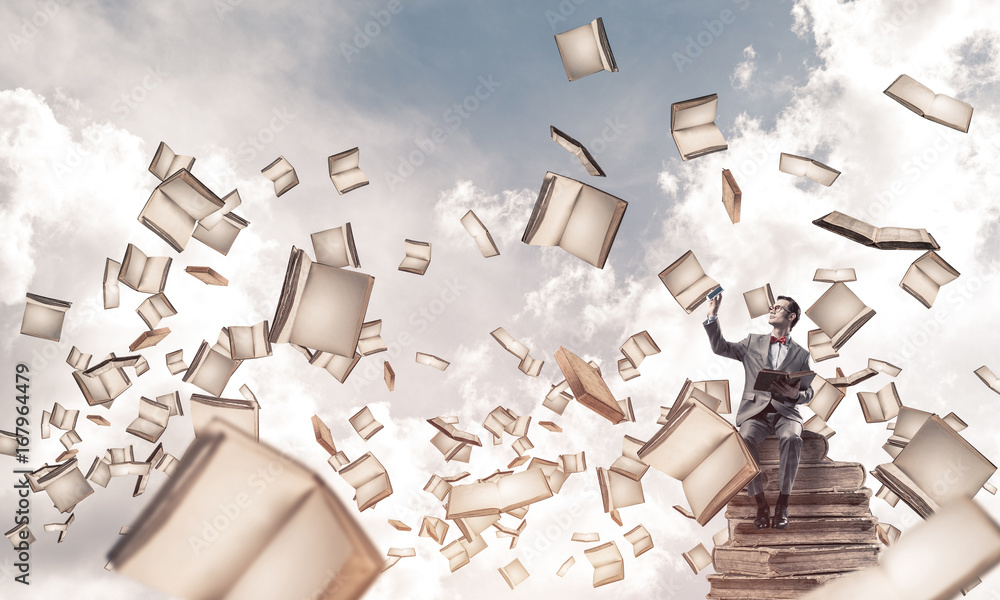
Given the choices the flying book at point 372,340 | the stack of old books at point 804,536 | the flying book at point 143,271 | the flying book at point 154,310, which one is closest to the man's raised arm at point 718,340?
the stack of old books at point 804,536

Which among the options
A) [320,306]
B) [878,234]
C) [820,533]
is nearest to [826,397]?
[820,533]

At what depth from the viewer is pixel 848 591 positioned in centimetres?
177

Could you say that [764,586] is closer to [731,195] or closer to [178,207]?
[731,195]

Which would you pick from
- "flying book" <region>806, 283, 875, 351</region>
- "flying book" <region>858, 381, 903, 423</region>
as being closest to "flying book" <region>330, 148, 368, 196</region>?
"flying book" <region>806, 283, 875, 351</region>

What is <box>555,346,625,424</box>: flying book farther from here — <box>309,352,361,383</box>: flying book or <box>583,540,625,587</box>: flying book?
<box>583,540,625,587</box>: flying book

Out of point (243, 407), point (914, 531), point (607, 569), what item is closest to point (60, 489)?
point (243, 407)

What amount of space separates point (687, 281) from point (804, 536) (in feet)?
9.05

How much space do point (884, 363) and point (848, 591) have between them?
217 inches

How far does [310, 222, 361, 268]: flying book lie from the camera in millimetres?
4707

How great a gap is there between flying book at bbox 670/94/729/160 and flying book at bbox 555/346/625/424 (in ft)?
6.27

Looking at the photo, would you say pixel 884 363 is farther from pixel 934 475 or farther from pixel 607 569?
pixel 607 569

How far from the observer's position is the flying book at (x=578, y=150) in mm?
4250

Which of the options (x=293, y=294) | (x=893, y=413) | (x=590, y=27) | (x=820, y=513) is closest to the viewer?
(x=293, y=294)

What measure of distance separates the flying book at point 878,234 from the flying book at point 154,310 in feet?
19.5
